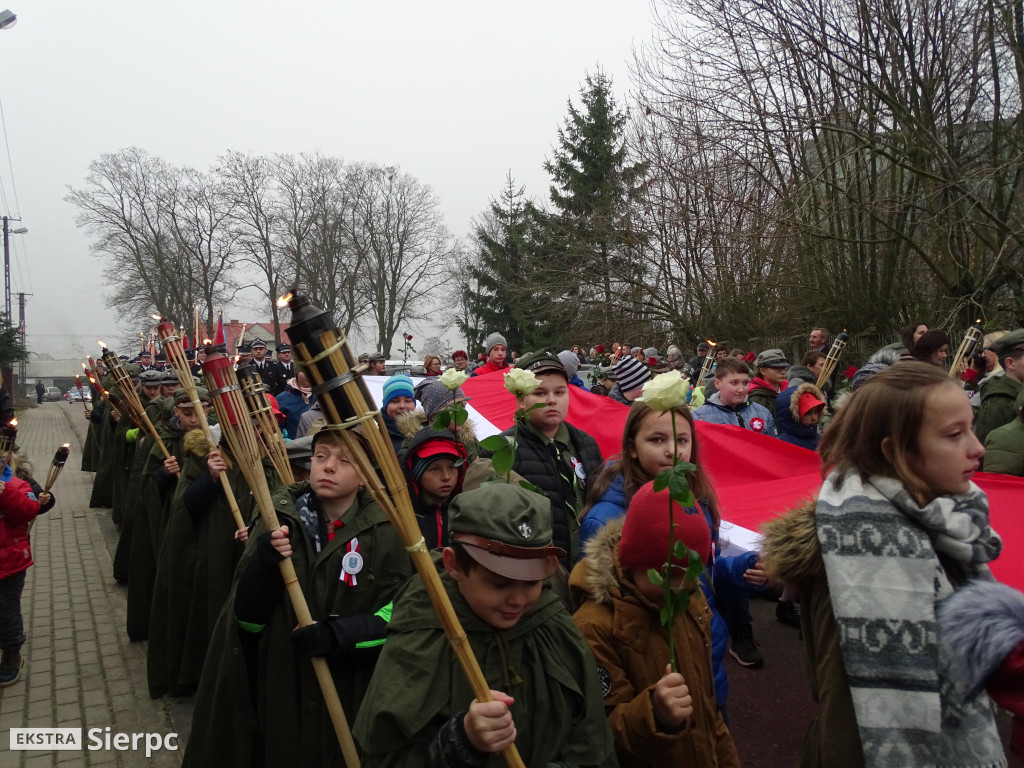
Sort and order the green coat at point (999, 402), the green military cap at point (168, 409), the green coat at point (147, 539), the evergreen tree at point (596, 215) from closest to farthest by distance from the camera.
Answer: the green coat at point (999, 402), the green coat at point (147, 539), the green military cap at point (168, 409), the evergreen tree at point (596, 215)

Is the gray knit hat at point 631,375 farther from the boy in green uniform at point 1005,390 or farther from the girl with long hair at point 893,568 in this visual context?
the girl with long hair at point 893,568

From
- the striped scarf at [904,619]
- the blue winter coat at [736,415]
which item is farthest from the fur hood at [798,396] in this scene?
the striped scarf at [904,619]

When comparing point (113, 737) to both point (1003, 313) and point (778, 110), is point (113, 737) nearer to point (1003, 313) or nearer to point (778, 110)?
point (778, 110)

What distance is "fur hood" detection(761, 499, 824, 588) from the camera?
181cm

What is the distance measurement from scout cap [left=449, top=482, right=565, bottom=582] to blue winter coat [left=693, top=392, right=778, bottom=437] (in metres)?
4.13

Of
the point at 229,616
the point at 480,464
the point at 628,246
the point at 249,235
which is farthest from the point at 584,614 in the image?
the point at 249,235

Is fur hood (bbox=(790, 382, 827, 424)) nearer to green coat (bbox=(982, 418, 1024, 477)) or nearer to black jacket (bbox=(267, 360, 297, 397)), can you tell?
green coat (bbox=(982, 418, 1024, 477))

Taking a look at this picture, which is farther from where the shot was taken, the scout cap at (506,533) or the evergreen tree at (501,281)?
the evergreen tree at (501,281)

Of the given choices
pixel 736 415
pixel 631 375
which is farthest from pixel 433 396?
pixel 736 415

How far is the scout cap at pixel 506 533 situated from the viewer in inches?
73.3

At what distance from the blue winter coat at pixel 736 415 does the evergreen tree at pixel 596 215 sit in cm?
1405

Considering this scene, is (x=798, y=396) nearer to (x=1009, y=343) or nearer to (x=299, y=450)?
(x=1009, y=343)

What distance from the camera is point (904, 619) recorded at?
5.37 feet

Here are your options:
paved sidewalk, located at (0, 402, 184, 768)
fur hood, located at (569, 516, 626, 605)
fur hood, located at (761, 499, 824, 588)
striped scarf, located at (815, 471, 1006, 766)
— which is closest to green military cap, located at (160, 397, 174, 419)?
paved sidewalk, located at (0, 402, 184, 768)
